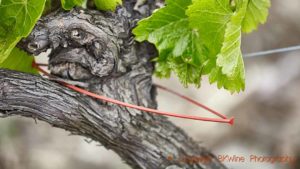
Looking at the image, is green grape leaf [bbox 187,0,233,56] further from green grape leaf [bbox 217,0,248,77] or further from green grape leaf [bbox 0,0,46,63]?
green grape leaf [bbox 0,0,46,63]

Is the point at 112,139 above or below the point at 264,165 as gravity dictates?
above

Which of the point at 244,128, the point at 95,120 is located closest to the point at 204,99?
the point at 244,128

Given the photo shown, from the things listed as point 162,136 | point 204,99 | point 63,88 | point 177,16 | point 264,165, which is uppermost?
point 177,16

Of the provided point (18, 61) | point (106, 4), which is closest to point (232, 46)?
point (106, 4)

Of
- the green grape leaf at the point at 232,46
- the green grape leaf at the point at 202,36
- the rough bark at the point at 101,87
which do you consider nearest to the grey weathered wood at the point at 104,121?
the rough bark at the point at 101,87

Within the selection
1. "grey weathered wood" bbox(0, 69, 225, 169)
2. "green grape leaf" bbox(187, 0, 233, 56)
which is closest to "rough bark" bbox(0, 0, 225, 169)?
"grey weathered wood" bbox(0, 69, 225, 169)

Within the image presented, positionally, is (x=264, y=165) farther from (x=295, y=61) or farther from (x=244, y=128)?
(x=295, y=61)
